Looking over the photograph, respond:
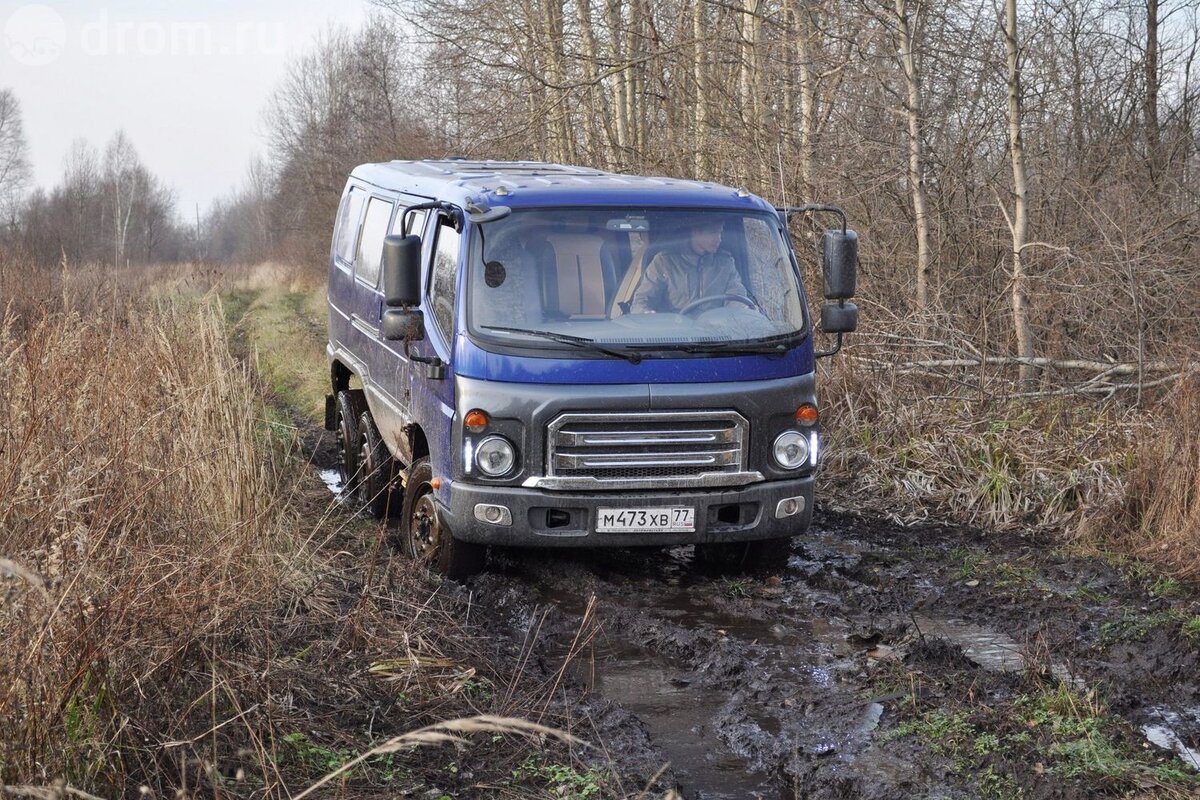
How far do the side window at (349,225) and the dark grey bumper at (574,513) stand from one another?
3.59 metres

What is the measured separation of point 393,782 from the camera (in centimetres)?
428

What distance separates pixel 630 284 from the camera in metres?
6.93

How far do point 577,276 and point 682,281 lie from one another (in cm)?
57

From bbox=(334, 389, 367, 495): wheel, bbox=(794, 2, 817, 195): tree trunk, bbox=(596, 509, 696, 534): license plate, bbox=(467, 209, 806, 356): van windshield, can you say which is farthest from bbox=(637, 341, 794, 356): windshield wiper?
bbox=(794, 2, 817, 195): tree trunk

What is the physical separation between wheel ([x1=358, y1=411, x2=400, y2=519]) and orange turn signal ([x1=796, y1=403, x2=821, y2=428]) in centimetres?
293

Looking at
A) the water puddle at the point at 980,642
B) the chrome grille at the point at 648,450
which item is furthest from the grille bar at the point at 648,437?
the water puddle at the point at 980,642

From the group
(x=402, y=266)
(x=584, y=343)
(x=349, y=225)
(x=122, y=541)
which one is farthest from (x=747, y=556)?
(x=349, y=225)

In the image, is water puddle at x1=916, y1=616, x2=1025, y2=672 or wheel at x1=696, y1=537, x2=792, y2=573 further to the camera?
wheel at x1=696, y1=537, x2=792, y2=573

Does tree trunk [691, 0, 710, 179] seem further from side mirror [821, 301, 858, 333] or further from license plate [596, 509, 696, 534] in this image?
license plate [596, 509, 696, 534]

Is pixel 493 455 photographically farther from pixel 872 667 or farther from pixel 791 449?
pixel 872 667

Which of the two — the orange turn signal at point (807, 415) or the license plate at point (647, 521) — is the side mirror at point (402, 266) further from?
the orange turn signal at point (807, 415)

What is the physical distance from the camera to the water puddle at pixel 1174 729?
186 inches

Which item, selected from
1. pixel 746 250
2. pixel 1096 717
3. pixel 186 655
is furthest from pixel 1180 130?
pixel 186 655

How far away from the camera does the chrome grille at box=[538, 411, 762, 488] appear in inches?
259
